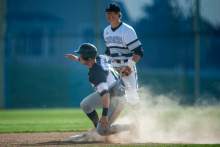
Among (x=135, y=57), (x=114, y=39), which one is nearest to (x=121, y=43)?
(x=114, y=39)

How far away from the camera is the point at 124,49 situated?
1050 centimetres

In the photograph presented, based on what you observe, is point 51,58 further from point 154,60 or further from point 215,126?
point 215,126

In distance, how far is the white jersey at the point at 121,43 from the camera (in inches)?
406

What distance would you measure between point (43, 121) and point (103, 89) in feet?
19.3

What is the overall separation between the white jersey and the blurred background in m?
8.61

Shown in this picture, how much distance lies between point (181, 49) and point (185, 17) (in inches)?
35.8

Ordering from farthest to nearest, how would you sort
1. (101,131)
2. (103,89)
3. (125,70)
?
(125,70) → (101,131) → (103,89)

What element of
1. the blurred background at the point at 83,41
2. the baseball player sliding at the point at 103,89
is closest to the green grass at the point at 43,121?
the blurred background at the point at 83,41

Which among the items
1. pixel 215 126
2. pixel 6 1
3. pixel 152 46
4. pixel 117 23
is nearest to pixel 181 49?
pixel 152 46

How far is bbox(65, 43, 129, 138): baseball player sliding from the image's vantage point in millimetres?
9195

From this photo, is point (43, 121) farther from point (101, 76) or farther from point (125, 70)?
point (101, 76)

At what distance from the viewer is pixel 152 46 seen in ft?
64.5

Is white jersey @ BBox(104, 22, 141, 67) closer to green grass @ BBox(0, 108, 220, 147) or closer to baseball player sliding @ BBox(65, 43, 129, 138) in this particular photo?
baseball player sliding @ BBox(65, 43, 129, 138)

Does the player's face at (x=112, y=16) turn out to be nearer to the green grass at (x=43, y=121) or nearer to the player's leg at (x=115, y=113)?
the player's leg at (x=115, y=113)
